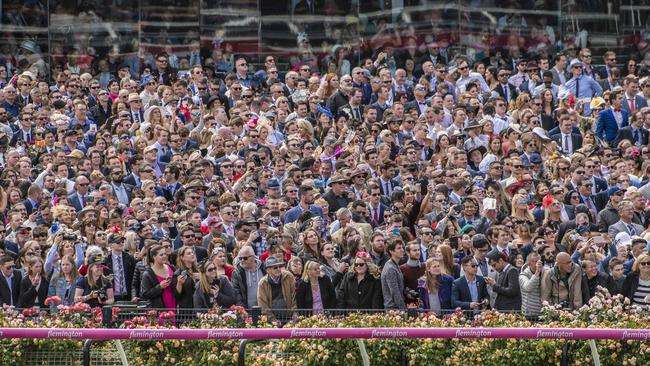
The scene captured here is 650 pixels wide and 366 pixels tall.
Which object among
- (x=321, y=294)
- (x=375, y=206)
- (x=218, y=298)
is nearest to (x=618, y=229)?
(x=375, y=206)

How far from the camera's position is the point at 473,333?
12.7m

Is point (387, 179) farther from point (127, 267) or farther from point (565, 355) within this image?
point (565, 355)

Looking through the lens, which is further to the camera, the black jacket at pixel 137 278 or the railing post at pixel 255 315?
the black jacket at pixel 137 278

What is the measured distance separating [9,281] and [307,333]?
22.0 feet

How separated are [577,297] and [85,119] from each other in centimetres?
929

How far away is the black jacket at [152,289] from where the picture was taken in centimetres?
1759

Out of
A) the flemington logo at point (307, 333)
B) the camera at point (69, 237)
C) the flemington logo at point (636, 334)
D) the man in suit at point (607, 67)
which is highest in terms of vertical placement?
the man in suit at point (607, 67)

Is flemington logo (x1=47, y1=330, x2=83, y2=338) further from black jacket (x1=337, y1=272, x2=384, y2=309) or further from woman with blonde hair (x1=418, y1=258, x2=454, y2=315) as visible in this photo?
woman with blonde hair (x1=418, y1=258, x2=454, y2=315)

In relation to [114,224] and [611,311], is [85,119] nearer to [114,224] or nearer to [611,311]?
[114,224]

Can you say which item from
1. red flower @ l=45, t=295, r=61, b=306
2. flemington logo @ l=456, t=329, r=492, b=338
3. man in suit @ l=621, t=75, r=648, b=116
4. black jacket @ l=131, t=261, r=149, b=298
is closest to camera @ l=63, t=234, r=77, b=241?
black jacket @ l=131, t=261, r=149, b=298

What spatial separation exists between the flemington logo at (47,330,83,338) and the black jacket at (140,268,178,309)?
475 cm

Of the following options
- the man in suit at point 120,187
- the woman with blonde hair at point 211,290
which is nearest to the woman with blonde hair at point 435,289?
the woman with blonde hair at point 211,290

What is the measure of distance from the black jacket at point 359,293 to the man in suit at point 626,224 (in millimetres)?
4046

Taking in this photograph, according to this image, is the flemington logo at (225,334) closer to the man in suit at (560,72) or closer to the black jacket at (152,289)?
the black jacket at (152,289)
